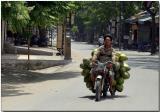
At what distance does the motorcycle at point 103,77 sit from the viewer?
1393cm

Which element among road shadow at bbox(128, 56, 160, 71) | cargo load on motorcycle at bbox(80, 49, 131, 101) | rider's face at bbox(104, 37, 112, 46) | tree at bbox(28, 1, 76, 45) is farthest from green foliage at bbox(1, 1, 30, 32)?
road shadow at bbox(128, 56, 160, 71)

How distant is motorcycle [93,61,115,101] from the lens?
1393cm

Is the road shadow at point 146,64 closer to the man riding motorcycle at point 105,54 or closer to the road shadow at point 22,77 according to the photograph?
the road shadow at point 22,77

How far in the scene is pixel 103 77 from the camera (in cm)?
1424

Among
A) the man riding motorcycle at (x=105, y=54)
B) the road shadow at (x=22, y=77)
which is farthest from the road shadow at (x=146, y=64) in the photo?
the man riding motorcycle at (x=105, y=54)

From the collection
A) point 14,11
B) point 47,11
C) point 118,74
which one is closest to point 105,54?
point 118,74

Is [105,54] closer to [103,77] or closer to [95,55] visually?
[95,55]

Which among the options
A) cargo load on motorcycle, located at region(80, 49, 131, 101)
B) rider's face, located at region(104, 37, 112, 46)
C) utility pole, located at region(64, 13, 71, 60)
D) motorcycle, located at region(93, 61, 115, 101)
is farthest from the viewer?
utility pole, located at region(64, 13, 71, 60)

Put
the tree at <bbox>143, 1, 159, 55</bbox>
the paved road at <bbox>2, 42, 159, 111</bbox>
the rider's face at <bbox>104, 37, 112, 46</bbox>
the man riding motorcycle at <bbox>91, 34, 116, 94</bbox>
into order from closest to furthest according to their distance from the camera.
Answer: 1. the paved road at <bbox>2, 42, 159, 111</bbox>
2. the rider's face at <bbox>104, 37, 112, 46</bbox>
3. the man riding motorcycle at <bbox>91, 34, 116, 94</bbox>
4. the tree at <bbox>143, 1, 159, 55</bbox>

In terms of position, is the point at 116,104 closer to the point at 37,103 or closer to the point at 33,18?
the point at 37,103

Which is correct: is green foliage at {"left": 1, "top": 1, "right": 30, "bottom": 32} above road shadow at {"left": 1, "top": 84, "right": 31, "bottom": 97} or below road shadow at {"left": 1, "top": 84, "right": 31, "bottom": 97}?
above

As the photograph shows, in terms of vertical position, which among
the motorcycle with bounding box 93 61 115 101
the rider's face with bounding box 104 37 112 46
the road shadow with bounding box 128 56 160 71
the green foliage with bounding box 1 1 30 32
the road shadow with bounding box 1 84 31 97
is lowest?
the road shadow with bounding box 128 56 160 71

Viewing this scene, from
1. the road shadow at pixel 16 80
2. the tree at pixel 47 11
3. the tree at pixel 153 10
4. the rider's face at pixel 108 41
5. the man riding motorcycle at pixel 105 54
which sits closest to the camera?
the rider's face at pixel 108 41

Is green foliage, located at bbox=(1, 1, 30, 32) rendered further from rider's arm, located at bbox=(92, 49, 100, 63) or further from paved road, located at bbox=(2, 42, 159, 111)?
rider's arm, located at bbox=(92, 49, 100, 63)
